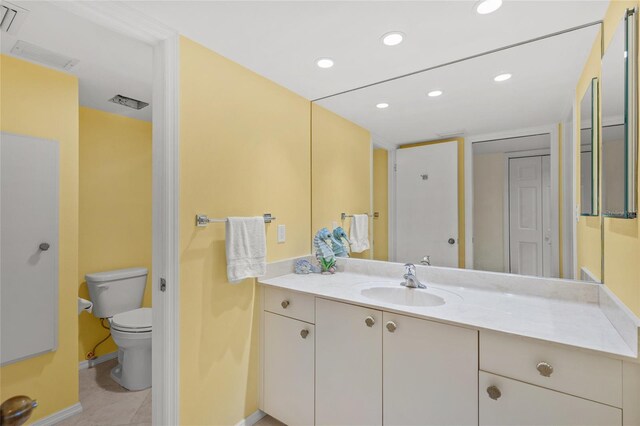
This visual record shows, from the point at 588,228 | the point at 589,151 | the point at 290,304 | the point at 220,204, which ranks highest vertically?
the point at 589,151

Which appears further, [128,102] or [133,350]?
[128,102]

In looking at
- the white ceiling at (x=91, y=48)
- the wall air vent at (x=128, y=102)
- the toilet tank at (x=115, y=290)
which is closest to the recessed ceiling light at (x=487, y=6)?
the white ceiling at (x=91, y=48)

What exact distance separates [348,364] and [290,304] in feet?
1.47

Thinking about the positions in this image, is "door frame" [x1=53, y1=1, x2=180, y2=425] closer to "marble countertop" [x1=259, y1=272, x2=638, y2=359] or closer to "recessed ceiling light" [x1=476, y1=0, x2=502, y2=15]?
"marble countertop" [x1=259, y1=272, x2=638, y2=359]

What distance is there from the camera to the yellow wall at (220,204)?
1527mm

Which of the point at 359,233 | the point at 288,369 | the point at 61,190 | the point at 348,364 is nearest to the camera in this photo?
the point at 348,364

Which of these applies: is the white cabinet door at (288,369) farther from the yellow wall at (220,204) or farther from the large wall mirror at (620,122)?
the large wall mirror at (620,122)

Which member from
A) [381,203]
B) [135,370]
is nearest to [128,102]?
[135,370]

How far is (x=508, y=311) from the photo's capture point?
1309 mm

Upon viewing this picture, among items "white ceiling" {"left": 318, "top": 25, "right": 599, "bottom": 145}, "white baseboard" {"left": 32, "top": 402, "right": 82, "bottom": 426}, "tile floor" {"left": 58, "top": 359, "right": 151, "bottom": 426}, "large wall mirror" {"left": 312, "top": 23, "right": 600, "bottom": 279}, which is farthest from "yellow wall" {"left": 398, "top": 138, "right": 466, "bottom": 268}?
"white baseboard" {"left": 32, "top": 402, "right": 82, "bottom": 426}

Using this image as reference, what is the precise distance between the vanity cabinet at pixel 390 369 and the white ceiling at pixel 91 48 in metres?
1.74

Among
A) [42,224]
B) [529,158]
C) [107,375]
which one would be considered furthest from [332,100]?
[107,375]

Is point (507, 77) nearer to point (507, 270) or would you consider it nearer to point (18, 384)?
point (507, 270)

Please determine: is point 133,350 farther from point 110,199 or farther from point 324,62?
point 324,62
